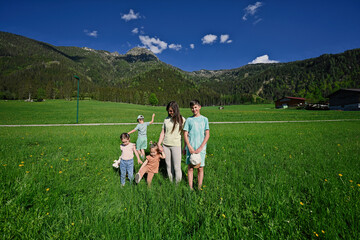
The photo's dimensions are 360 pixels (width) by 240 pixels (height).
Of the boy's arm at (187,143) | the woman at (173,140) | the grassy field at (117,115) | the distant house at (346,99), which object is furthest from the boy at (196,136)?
the distant house at (346,99)

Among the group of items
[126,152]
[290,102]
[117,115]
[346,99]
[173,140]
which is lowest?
[117,115]

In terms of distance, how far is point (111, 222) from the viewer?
2.25 metres

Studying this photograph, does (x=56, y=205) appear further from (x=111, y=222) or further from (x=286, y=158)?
(x=286, y=158)

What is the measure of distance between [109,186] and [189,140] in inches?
87.5

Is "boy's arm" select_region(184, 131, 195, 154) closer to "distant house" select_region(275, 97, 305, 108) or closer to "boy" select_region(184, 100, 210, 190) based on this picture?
"boy" select_region(184, 100, 210, 190)

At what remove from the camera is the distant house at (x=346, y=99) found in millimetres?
47500

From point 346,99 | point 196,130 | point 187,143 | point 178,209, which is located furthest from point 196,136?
point 346,99

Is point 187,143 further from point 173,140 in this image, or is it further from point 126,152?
point 126,152

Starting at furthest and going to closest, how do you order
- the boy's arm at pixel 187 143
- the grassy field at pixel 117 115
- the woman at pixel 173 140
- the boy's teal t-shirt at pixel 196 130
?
the grassy field at pixel 117 115, the woman at pixel 173 140, the boy's teal t-shirt at pixel 196 130, the boy's arm at pixel 187 143

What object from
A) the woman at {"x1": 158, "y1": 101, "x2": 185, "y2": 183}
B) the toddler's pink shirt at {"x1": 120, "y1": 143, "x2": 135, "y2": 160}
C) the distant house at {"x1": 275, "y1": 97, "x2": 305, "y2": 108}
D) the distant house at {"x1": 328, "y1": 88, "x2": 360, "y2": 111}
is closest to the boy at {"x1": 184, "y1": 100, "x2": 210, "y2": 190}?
the woman at {"x1": 158, "y1": 101, "x2": 185, "y2": 183}

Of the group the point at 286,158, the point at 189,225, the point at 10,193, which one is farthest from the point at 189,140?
the point at 286,158

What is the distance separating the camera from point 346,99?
5144 cm

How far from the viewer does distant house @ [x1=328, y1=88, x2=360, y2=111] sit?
47500 millimetres

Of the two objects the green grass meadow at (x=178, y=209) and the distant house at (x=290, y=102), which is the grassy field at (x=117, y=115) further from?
the distant house at (x=290, y=102)
